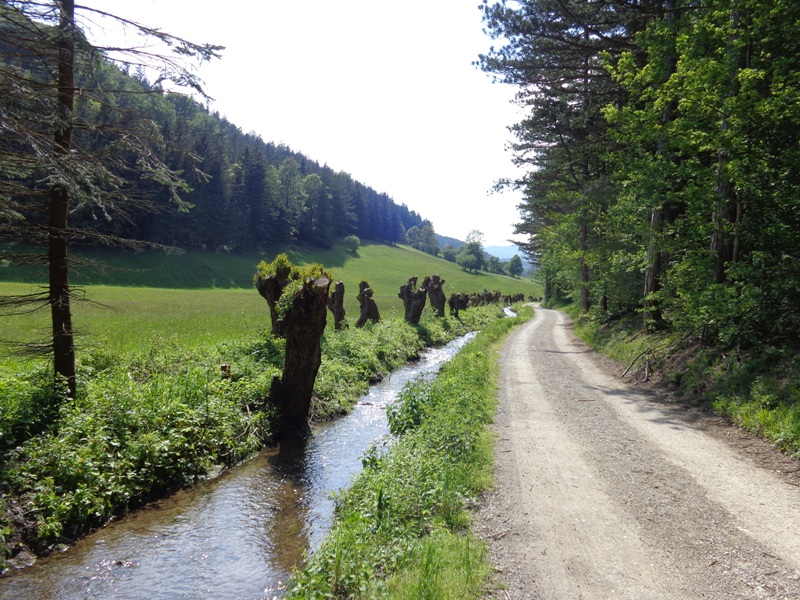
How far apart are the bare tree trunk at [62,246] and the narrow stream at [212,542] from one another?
10.9 ft

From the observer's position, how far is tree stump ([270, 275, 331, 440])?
477 inches

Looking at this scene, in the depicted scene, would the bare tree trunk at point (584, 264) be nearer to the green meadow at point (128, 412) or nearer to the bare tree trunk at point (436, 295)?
the bare tree trunk at point (436, 295)

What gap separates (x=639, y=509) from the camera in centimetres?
636

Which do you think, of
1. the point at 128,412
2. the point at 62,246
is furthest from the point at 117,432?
the point at 62,246

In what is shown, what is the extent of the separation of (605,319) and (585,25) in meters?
15.7

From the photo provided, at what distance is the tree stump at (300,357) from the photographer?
12.1 m

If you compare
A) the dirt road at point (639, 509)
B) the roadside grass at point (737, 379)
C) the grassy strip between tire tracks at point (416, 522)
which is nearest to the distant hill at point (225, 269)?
the grassy strip between tire tracks at point (416, 522)

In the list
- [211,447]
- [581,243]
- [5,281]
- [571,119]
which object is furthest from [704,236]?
[5,281]

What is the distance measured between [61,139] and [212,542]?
284 inches

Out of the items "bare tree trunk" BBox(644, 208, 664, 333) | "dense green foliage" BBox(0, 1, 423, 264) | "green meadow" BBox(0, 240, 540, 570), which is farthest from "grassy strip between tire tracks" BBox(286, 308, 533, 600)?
"bare tree trunk" BBox(644, 208, 664, 333)

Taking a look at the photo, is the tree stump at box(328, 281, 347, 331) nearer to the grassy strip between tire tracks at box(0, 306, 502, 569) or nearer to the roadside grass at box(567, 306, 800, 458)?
the grassy strip between tire tracks at box(0, 306, 502, 569)

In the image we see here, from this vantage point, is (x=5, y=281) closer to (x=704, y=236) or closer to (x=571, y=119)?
(x=571, y=119)

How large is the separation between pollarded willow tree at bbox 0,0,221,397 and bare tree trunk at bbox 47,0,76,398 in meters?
0.02

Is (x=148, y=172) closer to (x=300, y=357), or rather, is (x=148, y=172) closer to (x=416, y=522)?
(x=300, y=357)
